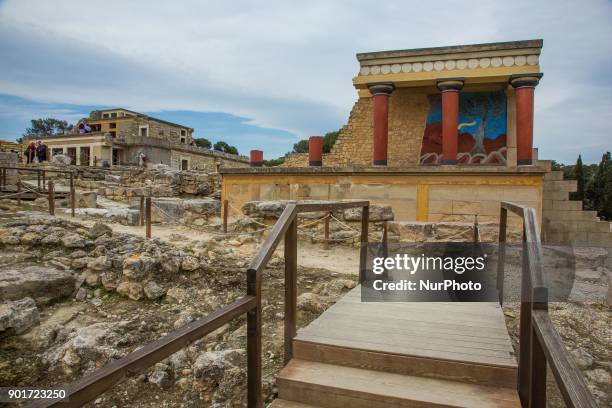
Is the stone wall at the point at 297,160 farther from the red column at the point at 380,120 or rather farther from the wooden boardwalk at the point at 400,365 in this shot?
the wooden boardwalk at the point at 400,365

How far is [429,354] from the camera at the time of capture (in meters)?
2.83

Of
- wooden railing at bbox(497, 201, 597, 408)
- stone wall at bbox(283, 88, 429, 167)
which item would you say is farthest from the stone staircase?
wooden railing at bbox(497, 201, 597, 408)

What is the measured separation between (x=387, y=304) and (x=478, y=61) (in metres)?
11.3

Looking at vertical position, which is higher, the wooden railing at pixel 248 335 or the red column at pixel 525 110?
the red column at pixel 525 110

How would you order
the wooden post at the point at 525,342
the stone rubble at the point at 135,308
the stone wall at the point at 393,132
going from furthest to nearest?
the stone wall at the point at 393,132 < the stone rubble at the point at 135,308 < the wooden post at the point at 525,342

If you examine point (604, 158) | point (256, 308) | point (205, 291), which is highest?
point (604, 158)

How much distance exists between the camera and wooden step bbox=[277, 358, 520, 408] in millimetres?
2482

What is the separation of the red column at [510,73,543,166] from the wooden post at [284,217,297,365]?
11389 mm

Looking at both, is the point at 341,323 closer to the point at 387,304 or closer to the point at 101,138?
the point at 387,304

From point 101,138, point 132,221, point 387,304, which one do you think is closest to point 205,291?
point 387,304

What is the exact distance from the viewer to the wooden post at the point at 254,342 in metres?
2.48

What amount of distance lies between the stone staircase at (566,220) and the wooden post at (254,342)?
37.2 feet

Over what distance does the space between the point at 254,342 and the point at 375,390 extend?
2.61ft

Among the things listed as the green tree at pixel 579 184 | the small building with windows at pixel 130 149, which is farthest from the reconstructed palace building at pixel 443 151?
the small building with windows at pixel 130 149
